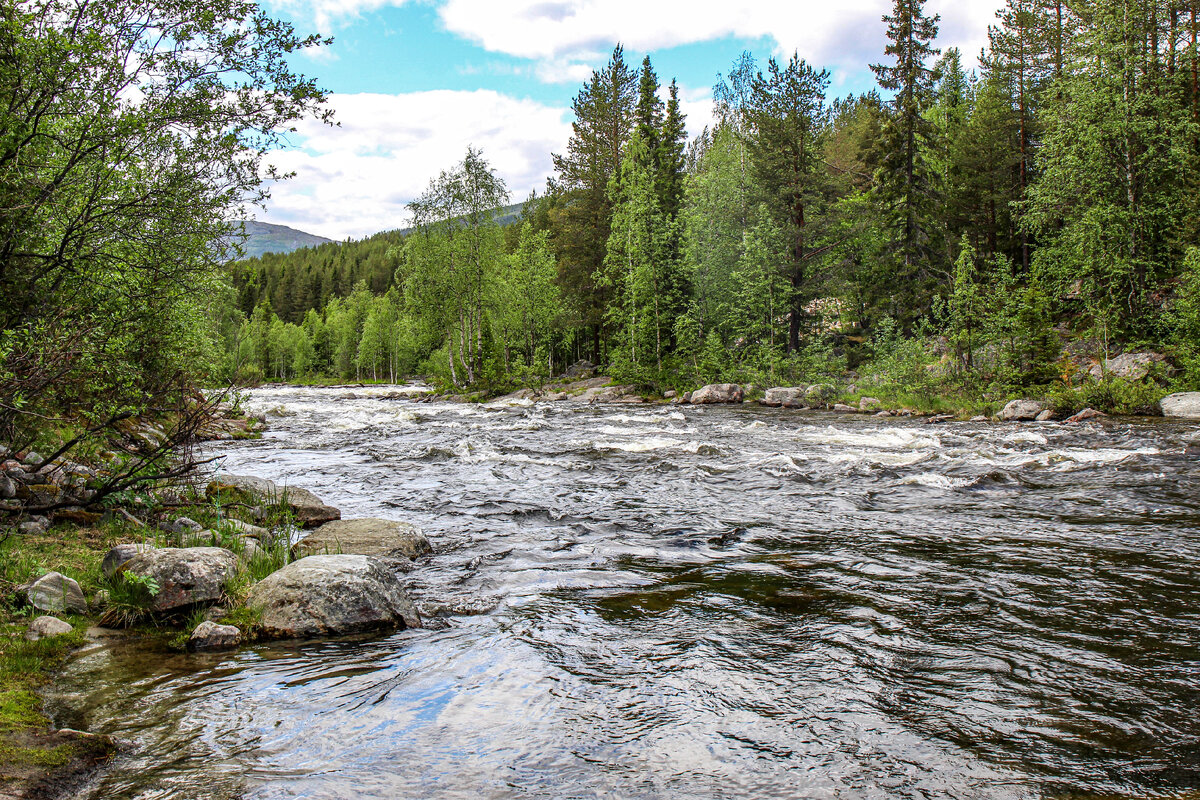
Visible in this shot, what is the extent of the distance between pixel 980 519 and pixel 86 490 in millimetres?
11821

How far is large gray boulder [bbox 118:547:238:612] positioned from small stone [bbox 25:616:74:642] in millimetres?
532

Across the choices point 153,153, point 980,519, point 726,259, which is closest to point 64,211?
point 153,153

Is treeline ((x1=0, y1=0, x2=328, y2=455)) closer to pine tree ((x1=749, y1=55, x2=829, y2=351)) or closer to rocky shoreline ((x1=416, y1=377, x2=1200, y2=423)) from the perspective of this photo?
rocky shoreline ((x1=416, y1=377, x2=1200, y2=423))

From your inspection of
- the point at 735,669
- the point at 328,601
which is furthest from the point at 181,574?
the point at 735,669

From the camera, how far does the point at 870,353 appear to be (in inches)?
1316

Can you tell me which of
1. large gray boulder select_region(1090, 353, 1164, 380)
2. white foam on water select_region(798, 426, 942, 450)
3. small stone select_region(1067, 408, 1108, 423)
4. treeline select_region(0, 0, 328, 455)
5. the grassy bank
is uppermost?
treeline select_region(0, 0, 328, 455)

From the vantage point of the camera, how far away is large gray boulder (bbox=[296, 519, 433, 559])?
7.50m

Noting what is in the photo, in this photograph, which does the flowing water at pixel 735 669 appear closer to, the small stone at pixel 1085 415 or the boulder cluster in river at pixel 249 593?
the boulder cluster in river at pixel 249 593

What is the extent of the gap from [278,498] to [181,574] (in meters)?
4.33

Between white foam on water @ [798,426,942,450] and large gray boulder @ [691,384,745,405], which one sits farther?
large gray boulder @ [691,384,745,405]

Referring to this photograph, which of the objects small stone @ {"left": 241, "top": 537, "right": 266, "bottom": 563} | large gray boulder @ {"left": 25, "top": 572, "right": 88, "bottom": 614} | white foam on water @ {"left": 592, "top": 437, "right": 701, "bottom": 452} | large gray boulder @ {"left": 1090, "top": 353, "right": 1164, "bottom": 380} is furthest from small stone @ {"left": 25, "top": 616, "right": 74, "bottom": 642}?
large gray boulder @ {"left": 1090, "top": 353, "right": 1164, "bottom": 380}

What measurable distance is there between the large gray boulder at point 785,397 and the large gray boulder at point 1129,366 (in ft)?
33.5

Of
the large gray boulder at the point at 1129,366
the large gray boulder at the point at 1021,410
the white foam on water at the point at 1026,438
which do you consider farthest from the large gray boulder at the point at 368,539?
the large gray boulder at the point at 1129,366

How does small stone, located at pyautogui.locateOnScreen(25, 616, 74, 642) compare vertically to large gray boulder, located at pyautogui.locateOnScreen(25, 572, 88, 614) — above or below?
below
